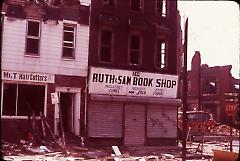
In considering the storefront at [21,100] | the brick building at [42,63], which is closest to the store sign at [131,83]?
the brick building at [42,63]

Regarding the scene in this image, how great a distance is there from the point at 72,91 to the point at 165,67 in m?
5.49

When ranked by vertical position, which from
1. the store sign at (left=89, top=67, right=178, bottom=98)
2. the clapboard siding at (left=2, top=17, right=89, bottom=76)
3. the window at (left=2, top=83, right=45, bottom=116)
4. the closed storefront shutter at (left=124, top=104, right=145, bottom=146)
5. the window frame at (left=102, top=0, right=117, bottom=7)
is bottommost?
the closed storefront shutter at (left=124, top=104, right=145, bottom=146)

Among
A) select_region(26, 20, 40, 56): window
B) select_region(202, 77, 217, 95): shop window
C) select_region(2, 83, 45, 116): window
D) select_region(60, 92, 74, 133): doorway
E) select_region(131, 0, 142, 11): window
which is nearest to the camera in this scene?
select_region(2, 83, 45, 116): window

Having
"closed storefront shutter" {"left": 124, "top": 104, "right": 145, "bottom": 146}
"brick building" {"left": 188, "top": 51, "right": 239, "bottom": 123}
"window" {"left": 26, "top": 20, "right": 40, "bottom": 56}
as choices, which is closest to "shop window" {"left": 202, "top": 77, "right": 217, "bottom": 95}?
"brick building" {"left": 188, "top": 51, "right": 239, "bottom": 123}

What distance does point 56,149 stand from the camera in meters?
15.0

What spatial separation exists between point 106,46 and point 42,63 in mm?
3473

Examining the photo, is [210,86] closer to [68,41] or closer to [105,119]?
[105,119]

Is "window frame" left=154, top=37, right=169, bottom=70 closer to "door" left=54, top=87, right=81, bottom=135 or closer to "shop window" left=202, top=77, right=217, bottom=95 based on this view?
"door" left=54, top=87, right=81, bottom=135

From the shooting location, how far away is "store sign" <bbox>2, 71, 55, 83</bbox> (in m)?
15.6

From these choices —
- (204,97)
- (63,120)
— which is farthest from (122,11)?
(204,97)

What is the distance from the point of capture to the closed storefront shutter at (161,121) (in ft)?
63.9

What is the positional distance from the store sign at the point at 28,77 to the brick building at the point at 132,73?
6.48 ft

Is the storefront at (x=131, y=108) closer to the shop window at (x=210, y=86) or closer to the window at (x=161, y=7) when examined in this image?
the window at (x=161, y=7)

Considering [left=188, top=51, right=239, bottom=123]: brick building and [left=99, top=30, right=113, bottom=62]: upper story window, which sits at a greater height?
[left=99, top=30, right=113, bottom=62]: upper story window
